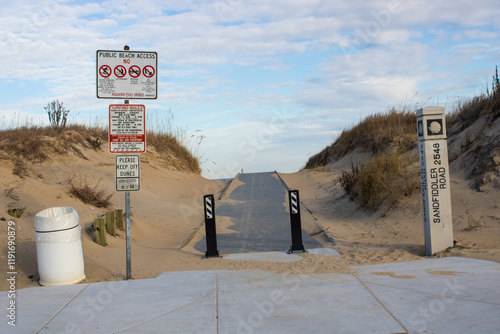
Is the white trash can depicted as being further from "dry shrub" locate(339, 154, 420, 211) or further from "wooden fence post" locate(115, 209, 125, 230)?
"dry shrub" locate(339, 154, 420, 211)

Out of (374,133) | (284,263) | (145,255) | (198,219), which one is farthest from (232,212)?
(374,133)

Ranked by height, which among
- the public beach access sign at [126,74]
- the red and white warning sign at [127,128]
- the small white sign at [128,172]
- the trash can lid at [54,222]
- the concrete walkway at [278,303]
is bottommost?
the concrete walkway at [278,303]

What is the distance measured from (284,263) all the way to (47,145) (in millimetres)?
14223

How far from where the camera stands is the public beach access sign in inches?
268

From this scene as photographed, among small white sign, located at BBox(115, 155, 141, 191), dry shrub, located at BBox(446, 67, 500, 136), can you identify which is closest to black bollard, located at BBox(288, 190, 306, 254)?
small white sign, located at BBox(115, 155, 141, 191)

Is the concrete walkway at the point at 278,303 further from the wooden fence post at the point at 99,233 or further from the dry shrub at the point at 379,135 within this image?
the dry shrub at the point at 379,135

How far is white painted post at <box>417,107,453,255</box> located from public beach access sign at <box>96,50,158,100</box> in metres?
4.90

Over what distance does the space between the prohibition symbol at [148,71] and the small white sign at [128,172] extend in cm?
131

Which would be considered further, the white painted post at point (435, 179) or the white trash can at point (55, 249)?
the white painted post at point (435, 179)

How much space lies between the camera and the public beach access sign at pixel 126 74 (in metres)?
6.82

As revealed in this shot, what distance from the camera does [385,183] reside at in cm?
1255

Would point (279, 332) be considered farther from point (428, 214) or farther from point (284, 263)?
point (428, 214)

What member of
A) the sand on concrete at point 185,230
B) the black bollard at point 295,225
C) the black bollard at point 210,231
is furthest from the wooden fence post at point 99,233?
the black bollard at point 295,225

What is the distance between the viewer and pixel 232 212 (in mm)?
14555
